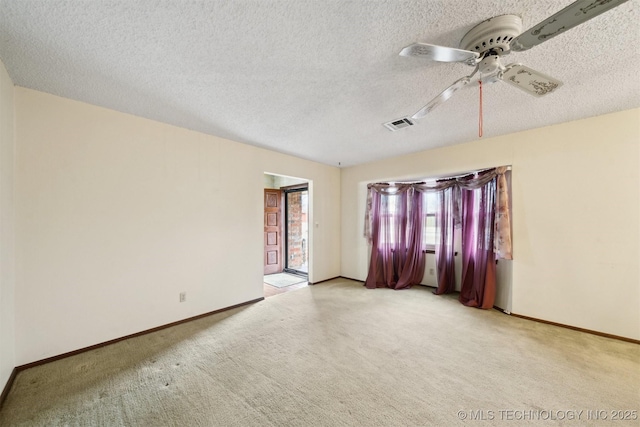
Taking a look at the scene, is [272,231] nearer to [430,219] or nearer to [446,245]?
[430,219]

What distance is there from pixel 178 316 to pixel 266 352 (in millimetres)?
1365

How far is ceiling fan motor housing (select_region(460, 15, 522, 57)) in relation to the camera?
1.36 meters

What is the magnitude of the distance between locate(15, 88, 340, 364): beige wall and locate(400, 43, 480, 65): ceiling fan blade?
9.17 ft

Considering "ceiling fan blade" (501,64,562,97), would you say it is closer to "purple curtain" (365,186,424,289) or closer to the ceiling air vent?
the ceiling air vent

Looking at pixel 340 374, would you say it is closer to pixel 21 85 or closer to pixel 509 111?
pixel 509 111

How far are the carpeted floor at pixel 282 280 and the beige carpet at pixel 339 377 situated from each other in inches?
70.5

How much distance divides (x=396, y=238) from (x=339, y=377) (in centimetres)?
A: 301

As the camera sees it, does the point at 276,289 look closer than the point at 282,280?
Yes

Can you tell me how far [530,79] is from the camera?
1577 mm

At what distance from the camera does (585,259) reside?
2.77 m

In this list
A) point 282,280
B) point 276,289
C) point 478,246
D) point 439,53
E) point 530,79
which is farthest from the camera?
point 282,280

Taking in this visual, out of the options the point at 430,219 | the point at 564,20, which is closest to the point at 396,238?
the point at 430,219

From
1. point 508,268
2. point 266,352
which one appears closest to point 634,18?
point 508,268

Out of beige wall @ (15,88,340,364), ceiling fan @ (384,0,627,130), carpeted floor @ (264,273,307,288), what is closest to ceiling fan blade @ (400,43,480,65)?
ceiling fan @ (384,0,627,130)
